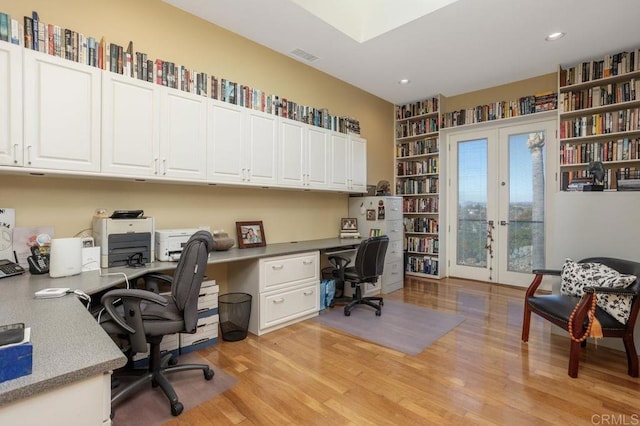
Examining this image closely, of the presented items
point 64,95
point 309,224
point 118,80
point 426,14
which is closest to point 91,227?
point 64,95

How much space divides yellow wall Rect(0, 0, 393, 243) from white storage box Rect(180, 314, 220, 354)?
949 millimetres

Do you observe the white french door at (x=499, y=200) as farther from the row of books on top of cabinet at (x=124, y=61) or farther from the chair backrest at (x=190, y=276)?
the chair backrest at (x=190, y=276)

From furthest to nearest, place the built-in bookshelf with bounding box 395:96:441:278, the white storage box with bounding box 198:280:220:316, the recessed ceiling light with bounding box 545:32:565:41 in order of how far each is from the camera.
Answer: the built-in bookshelf with bounding box 395:96:441:278
the recessed ceiling light with bounding box 545:32:565:41
the white storage box with bounding box 198:280:220:316

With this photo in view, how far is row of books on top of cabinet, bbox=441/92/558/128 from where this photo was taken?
14.4 ft

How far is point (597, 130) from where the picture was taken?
3.95m

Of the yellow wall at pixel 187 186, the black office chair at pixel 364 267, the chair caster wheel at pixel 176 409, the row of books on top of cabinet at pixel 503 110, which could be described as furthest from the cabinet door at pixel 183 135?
the row of books on top of cabinet at pixel 503 110

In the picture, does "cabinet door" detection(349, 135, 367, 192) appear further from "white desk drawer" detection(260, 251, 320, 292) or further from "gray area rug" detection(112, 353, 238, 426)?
"gray area rug" detection(112, 353, 238, 426)

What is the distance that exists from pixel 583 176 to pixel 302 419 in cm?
450

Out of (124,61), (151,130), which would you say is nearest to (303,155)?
(151,130)

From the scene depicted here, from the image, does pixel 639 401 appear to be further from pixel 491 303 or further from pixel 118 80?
pixel 118 80

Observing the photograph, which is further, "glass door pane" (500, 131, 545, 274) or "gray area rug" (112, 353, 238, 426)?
"glass door pane" (500, 131, 545, 274)

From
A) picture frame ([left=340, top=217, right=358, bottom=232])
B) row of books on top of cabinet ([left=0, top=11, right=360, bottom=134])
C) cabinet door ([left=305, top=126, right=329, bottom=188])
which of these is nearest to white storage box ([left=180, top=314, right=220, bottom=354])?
cabinet door ([left=305, top=126, right=329, bottom=188])

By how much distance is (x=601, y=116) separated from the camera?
12.9ft

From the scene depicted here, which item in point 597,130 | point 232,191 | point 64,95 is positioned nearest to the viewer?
point 64,95
